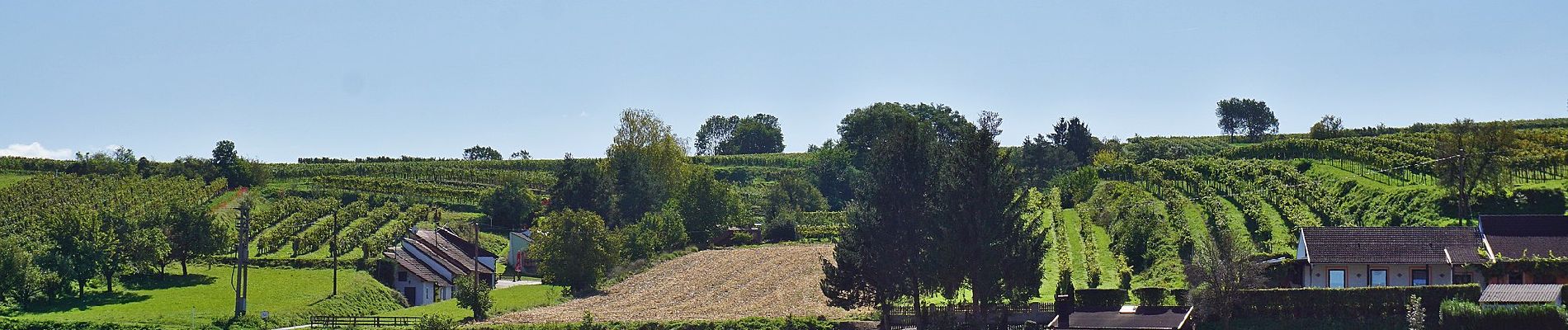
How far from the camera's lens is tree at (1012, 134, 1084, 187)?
10431 cm

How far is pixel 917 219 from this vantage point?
51875 mm

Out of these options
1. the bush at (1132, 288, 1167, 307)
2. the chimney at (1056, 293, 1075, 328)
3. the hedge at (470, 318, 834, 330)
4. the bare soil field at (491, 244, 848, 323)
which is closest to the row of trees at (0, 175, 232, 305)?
the bare soil field at (491, 244, 848, 323)

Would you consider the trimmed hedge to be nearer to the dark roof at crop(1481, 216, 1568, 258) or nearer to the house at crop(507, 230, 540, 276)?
the dark roof at crop(1481, 216, 1568, 258)

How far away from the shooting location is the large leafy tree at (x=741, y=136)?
172m

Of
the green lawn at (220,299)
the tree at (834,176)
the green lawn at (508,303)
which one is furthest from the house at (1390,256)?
the tree at (834,176)

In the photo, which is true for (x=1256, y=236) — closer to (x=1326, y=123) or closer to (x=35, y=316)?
(x=35, y=316)

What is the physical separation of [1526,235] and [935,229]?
2028 centimetres

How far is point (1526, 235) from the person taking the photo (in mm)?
47594

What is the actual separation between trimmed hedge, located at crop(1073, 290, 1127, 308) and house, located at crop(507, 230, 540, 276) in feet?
147

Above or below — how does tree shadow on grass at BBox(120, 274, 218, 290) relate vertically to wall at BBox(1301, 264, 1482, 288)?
below

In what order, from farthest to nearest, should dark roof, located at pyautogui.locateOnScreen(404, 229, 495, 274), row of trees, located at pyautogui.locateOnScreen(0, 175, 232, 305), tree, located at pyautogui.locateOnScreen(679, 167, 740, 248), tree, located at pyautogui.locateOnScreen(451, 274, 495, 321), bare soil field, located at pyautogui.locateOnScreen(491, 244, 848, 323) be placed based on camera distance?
tree, located at pyautogui.locateOnScreen(679, 167, 740, 248), dark roof, located at pyautogui.locateOnScreen(404, 229, 495, 274), tree, located at pyautogui.locateOnScreen(451, 274, 495, 321), bare soil field, located at pyautogui.locateOnScreen(491, 244, 848, 323), row of trees, located at pyautogui.locateOnScreen(0, 175, 232, 305)

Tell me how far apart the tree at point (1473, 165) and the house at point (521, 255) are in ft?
170

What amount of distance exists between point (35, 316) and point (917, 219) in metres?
35.4

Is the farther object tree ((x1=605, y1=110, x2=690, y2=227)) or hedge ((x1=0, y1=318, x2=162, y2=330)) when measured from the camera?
tree ((x1=605, y1=110, x2=690, y2=227))
